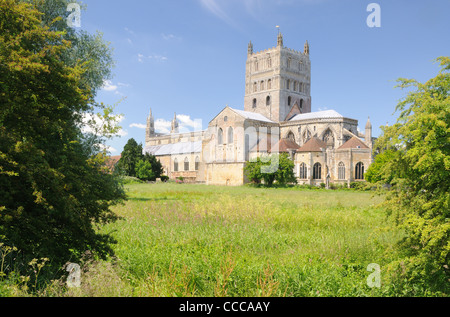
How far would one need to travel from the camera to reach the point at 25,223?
521cm

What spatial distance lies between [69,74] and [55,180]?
82.7 inches

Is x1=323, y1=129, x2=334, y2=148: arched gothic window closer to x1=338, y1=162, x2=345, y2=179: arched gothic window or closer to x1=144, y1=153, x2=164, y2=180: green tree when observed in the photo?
x1=338, y1=162, x2=345, y2=179: arched gothic window

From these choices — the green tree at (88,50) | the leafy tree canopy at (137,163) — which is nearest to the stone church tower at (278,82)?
the leafy tree canopy at (137,163)

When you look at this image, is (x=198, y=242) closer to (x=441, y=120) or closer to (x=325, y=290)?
(x=325, y=290)

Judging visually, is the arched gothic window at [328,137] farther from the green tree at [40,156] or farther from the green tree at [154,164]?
the green tree at [40,156]

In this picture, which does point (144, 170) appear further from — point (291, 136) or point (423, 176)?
point (423, 176)

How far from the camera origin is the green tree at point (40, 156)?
17.1 feet

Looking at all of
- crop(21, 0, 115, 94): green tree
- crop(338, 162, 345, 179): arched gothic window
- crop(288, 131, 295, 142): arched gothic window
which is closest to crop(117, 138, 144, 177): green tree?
crop(288, 131, 295, 142): arched gothic window

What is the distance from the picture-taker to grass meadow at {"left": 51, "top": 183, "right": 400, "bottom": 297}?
567 centimetres


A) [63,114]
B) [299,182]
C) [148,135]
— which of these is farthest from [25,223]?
[148,135]

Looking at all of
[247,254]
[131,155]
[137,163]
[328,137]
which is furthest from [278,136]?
[247,254]

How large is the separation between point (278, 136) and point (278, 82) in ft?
38.7

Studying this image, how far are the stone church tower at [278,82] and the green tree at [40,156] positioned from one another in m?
63.6

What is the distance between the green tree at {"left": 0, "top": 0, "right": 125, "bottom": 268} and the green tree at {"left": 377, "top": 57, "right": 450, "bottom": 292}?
17.1 ft
